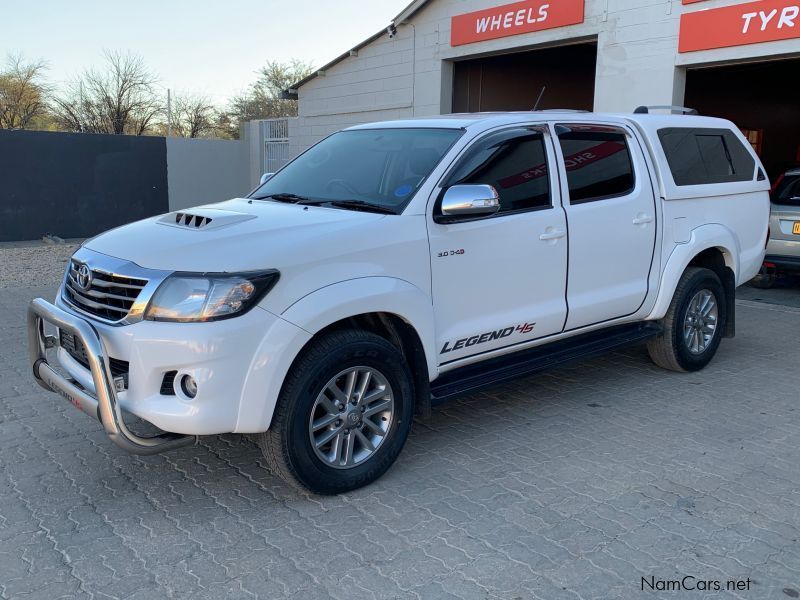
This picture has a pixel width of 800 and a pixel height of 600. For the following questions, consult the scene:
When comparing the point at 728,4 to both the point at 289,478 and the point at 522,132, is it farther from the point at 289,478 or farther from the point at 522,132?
the point at 289,478

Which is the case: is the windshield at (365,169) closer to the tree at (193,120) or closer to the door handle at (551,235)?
the door handle at (551,235)

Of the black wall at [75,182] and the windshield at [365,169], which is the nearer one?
the windshield at [365,169]

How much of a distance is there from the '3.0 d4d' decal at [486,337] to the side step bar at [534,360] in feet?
0.61

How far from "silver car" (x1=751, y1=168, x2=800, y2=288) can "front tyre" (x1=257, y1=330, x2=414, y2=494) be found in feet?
23.5

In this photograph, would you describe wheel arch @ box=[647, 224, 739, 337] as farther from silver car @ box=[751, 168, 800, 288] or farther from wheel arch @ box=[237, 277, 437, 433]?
silver car @ box=[751, 168, 800, 288]

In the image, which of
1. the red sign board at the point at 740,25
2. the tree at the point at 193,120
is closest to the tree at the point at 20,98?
the tree at the point at 193,120

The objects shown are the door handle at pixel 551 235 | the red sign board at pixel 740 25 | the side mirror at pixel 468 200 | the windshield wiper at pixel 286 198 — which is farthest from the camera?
the red sign board at pixel 740 25

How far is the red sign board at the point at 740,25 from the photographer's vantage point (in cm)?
842

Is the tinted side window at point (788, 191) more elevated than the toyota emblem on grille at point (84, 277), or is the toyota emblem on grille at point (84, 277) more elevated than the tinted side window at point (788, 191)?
the tinted side window at point (788, 191)

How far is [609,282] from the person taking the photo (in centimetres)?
513

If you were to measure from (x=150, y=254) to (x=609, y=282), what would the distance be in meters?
3.10

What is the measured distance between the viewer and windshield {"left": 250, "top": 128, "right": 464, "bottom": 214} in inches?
167

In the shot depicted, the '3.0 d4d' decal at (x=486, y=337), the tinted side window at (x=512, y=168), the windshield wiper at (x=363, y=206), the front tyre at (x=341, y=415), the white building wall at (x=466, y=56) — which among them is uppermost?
the white building wall at (x=466, y=56)

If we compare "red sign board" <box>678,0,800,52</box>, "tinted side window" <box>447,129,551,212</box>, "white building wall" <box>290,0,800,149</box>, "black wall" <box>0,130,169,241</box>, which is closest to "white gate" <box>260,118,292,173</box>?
"white building wall" <box>290,0,800,149</box>
